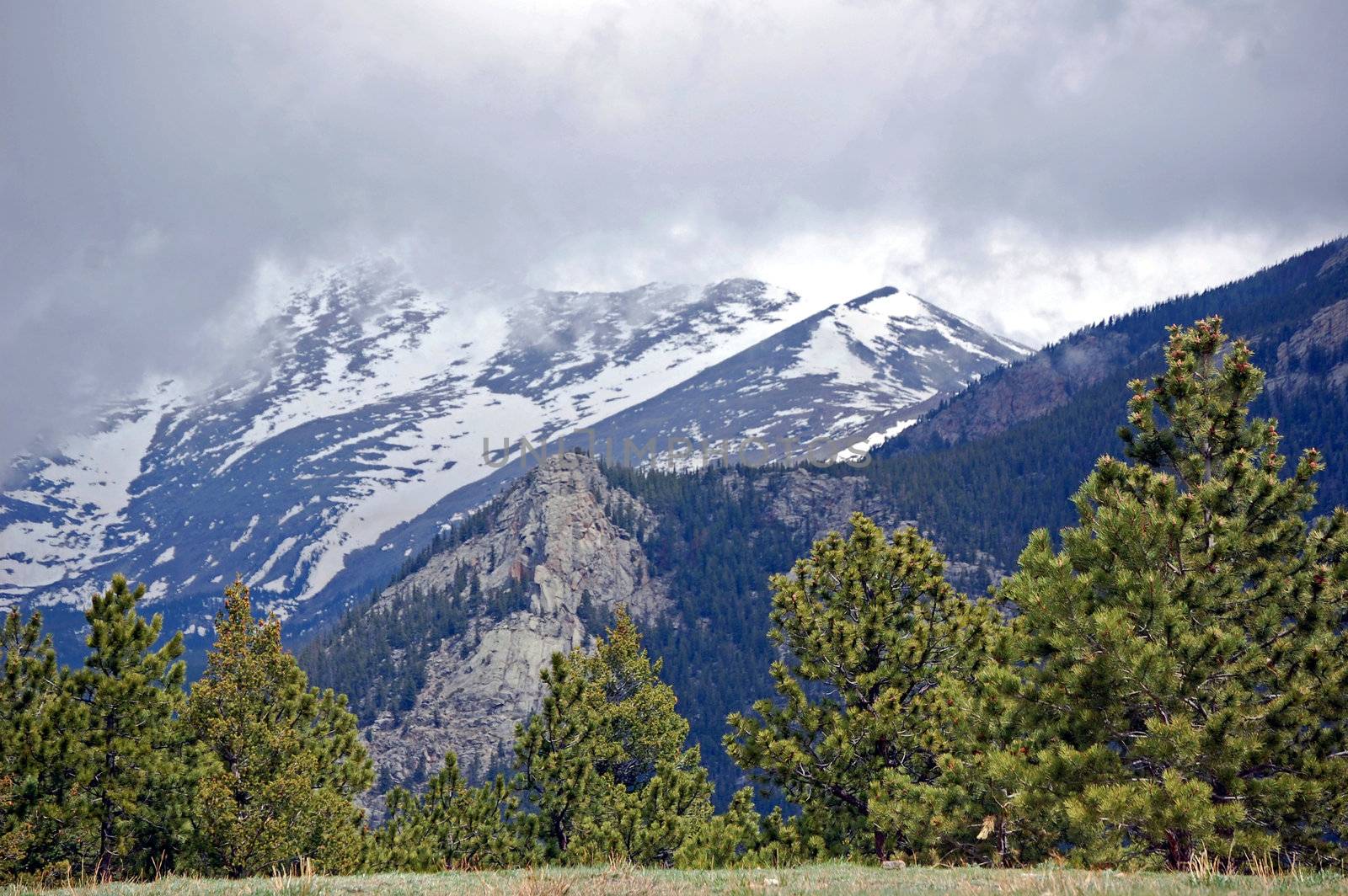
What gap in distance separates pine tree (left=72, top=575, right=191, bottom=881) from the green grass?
43.6 ft

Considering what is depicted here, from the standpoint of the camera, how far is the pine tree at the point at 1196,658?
817 inches

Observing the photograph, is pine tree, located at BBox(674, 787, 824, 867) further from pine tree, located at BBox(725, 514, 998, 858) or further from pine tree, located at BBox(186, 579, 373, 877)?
pine tree, located at BBox(186, 579, 373, 877)

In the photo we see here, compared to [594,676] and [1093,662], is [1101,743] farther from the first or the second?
[594,676]

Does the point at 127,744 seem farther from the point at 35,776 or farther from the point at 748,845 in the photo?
the point at 748,845

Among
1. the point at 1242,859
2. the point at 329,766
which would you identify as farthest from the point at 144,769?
the point at 1242,859

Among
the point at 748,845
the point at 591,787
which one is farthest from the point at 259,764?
the point at 748,845

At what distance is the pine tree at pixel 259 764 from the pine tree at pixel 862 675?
14087mm

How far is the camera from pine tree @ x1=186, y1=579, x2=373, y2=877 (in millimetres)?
33906

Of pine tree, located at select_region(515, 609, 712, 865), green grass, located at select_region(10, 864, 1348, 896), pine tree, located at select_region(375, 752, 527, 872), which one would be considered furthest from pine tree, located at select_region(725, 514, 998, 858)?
pine tree, located at select_region(375, 752, 527, 872)

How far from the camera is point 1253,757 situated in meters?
21.5

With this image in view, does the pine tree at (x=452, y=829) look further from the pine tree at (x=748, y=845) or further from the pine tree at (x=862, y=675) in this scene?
the pine tree at (x=862, y=675)

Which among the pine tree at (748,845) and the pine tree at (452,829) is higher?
the pine tree at (748,845)

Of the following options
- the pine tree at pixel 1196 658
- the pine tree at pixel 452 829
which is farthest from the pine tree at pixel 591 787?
the pine tree at pixel 1196 658

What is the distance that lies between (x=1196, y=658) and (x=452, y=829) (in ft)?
111
